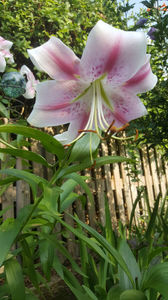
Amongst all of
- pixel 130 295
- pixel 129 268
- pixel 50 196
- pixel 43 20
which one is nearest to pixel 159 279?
pixel 130 295

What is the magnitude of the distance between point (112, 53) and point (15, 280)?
43 cm

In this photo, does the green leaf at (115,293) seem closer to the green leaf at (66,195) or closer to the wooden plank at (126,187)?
the green leaf at (66,195)

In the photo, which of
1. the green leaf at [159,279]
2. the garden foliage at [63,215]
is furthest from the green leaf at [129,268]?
the green leaf at [159,279]

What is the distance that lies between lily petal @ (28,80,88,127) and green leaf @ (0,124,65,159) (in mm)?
22

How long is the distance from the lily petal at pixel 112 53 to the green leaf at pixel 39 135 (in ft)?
0.36

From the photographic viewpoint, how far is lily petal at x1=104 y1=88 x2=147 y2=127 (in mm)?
465

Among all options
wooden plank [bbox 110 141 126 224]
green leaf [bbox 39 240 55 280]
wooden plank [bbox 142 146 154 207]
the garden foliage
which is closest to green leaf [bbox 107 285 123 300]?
the garden foliage

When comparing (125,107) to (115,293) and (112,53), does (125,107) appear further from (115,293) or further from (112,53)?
(115,293)

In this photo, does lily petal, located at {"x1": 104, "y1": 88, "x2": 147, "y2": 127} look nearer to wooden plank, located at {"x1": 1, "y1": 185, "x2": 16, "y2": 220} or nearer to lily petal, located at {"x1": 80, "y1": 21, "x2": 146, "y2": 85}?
lily petal, located at {"x1": 80, "y1": 21, "x2": 146, "y2": 85}

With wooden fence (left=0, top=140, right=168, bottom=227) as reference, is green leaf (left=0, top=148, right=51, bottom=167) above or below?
below

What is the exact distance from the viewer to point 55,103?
448mm

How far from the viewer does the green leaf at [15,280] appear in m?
0.51

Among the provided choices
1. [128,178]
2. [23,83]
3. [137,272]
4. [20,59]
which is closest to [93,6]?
[20,59]

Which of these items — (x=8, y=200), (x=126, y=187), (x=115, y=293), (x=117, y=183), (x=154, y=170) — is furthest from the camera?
(x=154, y=170)
